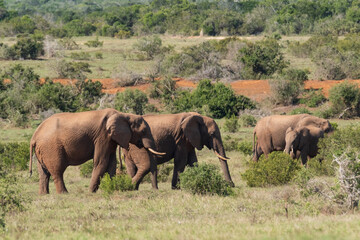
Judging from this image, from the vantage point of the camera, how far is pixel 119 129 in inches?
573

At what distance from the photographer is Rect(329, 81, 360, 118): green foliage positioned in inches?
1335

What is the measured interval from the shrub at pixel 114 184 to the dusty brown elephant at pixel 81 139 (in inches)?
21.4

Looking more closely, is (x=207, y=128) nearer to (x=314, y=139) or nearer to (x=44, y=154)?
(x=44, y=154)

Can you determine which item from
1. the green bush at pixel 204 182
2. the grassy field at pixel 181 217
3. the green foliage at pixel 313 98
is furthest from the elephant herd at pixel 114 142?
the green foliage at pixel 313 98

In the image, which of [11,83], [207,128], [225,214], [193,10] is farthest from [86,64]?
[193,10]

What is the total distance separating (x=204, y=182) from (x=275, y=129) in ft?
28.3

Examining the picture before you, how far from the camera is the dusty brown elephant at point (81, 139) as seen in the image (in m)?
14.5

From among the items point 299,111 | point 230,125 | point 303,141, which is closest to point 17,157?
point 303,141

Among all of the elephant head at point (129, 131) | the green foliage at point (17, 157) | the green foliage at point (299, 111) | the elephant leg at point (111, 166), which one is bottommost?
the green foliage at point (299, 111)

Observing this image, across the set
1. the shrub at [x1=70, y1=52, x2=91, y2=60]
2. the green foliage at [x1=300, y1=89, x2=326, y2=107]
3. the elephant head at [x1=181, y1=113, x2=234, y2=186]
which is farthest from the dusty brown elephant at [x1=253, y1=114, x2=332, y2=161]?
the shrub at [x1=70, y1=52, x2=91, y2=60]

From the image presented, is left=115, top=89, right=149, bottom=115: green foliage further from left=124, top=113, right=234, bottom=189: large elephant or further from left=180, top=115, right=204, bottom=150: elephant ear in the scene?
left=180, top=115, right=204, bottom=150: elephant ear

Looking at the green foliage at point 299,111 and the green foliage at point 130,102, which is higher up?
the green foliage at point 299,111

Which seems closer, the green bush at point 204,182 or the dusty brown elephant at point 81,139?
the green bush at point 204,182

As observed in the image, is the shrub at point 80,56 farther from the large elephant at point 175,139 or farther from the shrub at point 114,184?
Answer: the shrub at point 114,184
